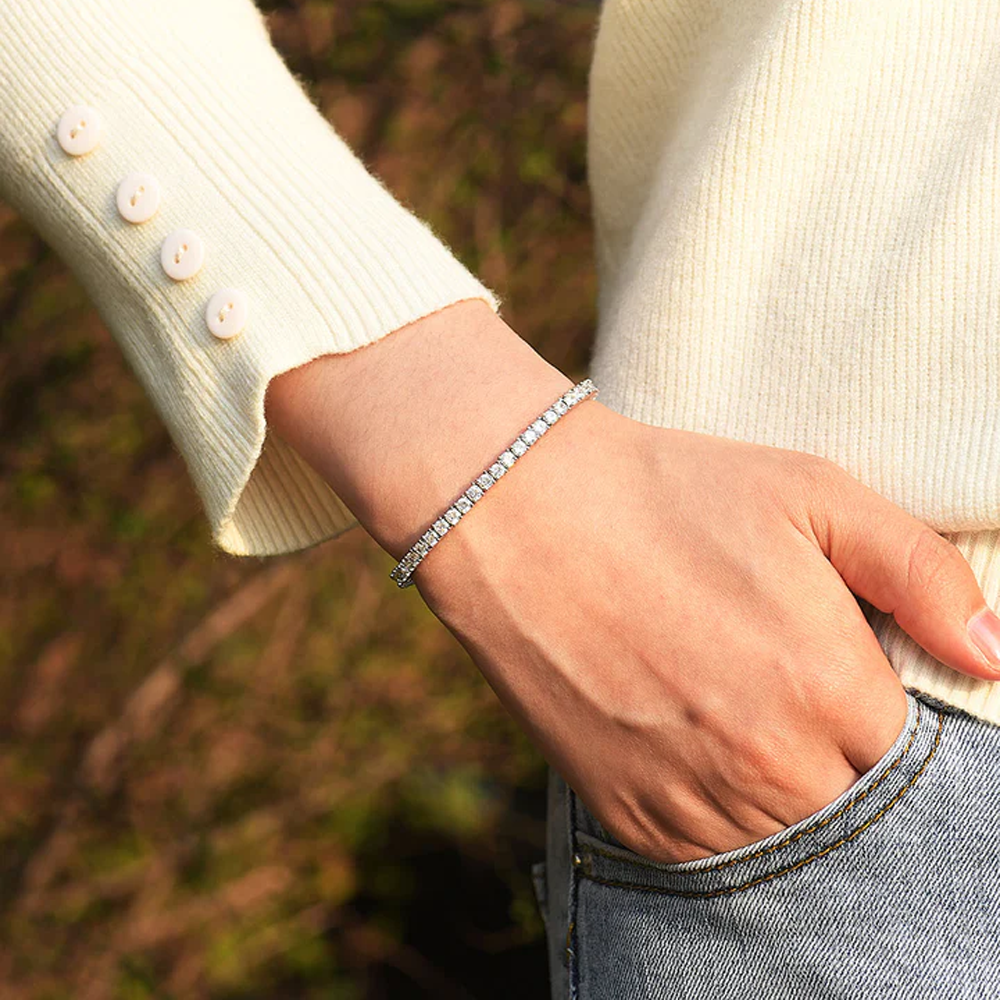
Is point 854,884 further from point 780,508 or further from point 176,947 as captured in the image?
point 176,947

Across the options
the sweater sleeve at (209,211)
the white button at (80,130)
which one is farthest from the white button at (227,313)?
the white button at (80,130)

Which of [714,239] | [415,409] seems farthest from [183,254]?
[714,239]

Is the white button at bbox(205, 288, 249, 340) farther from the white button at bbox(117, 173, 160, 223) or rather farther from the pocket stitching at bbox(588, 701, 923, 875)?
the pocket stitching at bbox(588, 701, 923, 875)

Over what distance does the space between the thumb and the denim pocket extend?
0.06 metres

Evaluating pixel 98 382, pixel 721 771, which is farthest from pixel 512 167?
pixel 721 771

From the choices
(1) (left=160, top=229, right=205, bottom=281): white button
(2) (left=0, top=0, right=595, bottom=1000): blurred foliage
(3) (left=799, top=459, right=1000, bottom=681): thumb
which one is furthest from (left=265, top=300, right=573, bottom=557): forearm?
(2) (left=0, top=0, right=595, bottom=1000): blurred foliage

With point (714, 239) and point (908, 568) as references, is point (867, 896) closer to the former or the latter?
point (908, 568)

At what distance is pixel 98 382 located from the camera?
263 centimetres

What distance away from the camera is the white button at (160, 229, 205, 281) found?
0.82 m

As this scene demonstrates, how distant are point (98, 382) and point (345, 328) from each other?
6.80ft

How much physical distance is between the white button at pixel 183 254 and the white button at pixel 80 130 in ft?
0.36

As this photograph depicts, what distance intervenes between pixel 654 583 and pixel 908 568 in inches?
7.5

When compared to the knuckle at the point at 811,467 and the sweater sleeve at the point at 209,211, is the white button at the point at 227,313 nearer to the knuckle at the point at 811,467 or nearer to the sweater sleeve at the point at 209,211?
the sweater sleeve at the point at 209,211

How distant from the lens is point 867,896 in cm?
72
